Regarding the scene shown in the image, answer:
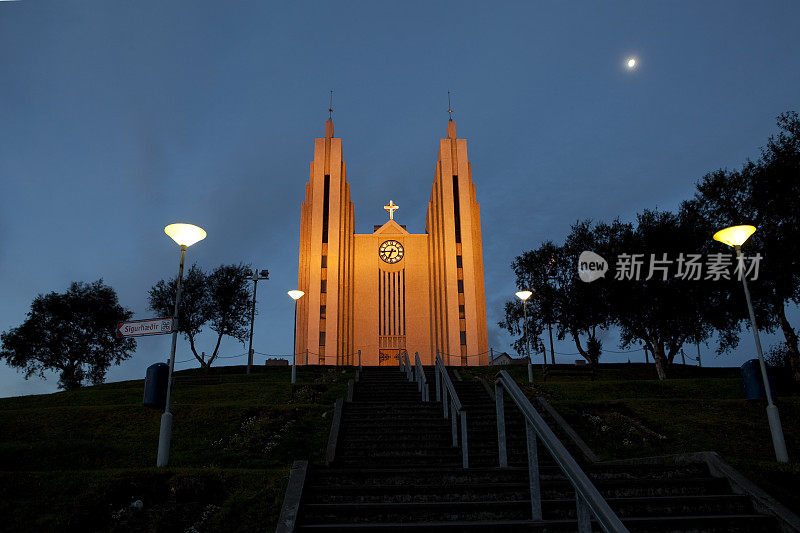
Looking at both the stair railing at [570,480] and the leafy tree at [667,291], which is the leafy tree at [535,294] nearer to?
the leafy tree at [667,291]

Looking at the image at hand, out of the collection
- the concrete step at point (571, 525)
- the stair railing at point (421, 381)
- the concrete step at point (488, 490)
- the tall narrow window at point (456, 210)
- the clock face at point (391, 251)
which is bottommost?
the concrete step at point (571, 525)

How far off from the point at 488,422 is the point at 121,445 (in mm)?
7529

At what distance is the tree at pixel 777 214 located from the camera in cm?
1858

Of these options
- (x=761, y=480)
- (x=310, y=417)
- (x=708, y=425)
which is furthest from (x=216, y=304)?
(x=761, y=480)

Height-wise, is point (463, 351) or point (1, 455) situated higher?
point (463, 351)

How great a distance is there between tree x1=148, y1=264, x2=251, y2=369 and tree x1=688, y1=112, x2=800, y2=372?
87.9 feet

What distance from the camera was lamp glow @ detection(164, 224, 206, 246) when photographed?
31.7ft

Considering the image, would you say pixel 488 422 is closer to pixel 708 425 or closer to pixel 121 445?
pixel 708 425

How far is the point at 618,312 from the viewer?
24.6 meters

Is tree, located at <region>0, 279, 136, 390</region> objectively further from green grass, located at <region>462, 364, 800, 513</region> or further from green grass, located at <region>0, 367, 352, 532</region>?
green grass, located at <region>462, 364, 800, 513</region>

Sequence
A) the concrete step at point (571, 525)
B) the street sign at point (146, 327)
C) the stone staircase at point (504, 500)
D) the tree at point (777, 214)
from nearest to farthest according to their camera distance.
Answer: the concrete step at point (571, 525), the stone staircase at point (504, 500), the street sign at point (146, 327), the tree at point (777, 214)

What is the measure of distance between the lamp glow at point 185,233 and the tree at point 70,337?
94.7ft

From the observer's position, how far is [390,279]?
36.5 meters

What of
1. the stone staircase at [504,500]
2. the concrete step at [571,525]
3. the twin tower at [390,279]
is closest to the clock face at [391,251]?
the twin tower at [390,279]
